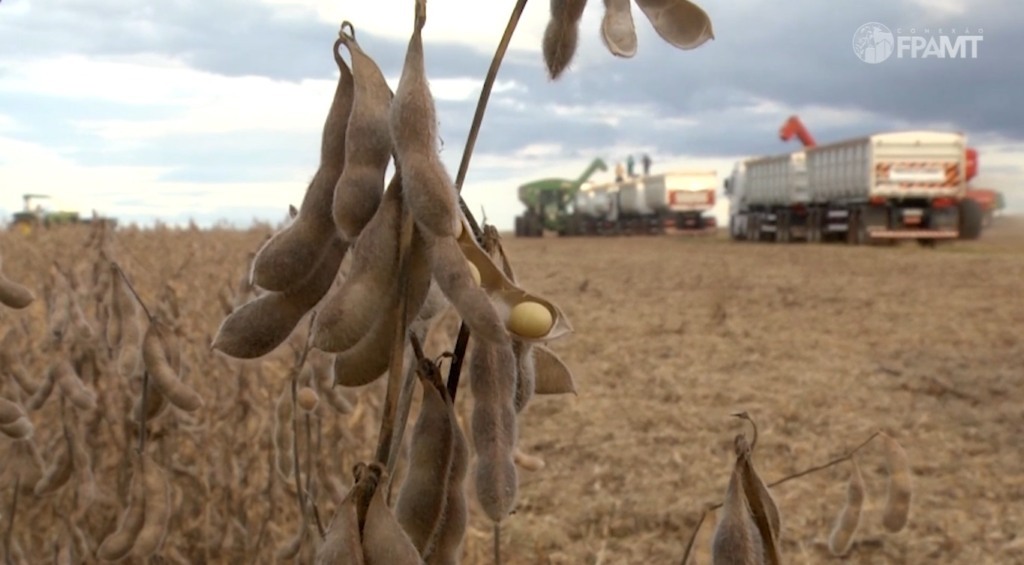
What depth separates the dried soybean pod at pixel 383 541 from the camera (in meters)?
0.87

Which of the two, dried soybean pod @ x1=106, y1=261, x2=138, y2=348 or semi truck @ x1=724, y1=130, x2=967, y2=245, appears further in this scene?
semi truck @ x1=724, y1=130, x2=967, y2=245

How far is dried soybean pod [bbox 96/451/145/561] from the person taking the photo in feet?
6.17

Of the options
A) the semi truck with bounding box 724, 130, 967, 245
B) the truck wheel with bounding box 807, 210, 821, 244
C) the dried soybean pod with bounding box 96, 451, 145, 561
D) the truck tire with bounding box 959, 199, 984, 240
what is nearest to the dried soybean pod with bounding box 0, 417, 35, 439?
the dried soybean pod with bounding box 96, 451, 145, 561

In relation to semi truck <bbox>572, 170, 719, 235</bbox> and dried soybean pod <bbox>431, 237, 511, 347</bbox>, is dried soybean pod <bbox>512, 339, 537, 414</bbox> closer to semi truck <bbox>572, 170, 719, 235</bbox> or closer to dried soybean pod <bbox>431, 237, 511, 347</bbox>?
dried soybean pod <bbox>431, 237, 511, 347</bbox>

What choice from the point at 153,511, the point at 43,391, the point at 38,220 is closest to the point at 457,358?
the point at 153,511

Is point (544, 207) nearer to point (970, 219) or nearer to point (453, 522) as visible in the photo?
point (970, 219)

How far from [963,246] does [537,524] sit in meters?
22.7

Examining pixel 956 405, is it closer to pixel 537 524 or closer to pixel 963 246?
pixel 537 524

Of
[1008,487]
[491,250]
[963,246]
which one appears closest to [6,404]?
[491,250]

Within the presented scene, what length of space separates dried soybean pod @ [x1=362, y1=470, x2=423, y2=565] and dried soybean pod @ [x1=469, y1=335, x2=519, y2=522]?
0.14 meters

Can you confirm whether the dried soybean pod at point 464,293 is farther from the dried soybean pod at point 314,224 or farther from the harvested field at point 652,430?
the harvested field at point 652,430

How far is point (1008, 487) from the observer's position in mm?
5141

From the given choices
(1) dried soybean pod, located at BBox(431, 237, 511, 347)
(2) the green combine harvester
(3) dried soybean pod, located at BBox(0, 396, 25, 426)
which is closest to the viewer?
(1) dried soybean pod, located at BBox(431, 237, 511, 347)

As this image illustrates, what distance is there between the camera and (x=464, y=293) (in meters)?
0.81
